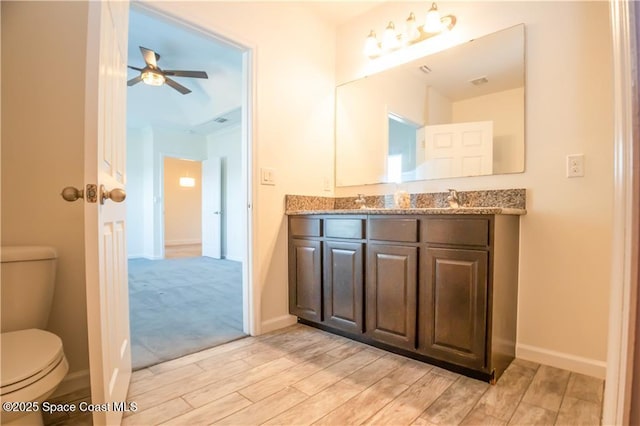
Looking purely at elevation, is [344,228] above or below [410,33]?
below

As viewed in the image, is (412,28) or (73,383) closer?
(73,383)

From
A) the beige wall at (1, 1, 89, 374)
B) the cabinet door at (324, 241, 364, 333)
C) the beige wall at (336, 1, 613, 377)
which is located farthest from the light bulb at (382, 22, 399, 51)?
the beige wall at (1, 1, 89, 374)

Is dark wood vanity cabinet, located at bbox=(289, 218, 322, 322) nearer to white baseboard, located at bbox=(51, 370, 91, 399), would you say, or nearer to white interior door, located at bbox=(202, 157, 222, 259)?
white baseboard, located at bbox=(51, 370, 91, 399)

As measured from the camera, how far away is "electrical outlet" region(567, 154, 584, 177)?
1.58 meters

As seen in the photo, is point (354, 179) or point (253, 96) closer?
point (253, 96)

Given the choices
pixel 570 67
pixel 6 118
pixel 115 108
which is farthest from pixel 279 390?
pixel 570 67

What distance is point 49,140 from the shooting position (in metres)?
1.42

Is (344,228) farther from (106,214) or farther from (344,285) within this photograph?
(106,214)

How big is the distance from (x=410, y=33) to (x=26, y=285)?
8.50ft

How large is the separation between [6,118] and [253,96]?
1242mm

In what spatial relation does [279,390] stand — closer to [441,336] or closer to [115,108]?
[441,336]

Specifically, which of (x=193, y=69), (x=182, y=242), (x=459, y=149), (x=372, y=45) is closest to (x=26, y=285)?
(x=459, y=149)

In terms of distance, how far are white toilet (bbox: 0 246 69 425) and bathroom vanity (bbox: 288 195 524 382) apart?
1.37 meters

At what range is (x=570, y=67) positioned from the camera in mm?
1625
